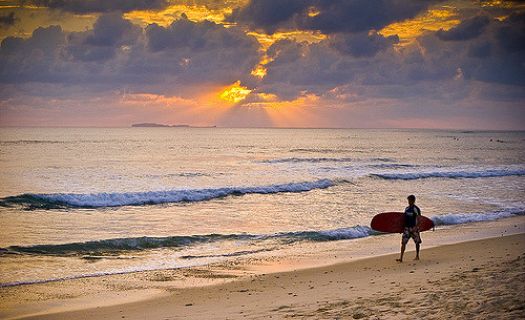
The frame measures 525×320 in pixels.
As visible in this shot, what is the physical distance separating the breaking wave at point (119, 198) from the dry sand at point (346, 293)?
1594cm

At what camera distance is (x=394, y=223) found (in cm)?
1514

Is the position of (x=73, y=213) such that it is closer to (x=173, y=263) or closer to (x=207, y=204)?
(x=207, y=204)

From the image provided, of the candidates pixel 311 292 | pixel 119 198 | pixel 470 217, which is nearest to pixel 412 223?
pixel 311 292

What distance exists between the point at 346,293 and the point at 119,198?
21.9 meters

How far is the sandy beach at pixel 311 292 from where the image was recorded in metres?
8.67

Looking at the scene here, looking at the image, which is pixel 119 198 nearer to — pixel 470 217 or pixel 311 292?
pixel 470 217

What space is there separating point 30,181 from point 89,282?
27225mm

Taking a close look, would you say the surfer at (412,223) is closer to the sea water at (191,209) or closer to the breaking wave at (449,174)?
the sea water at (191,209)

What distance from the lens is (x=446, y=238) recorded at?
19000 millimetres

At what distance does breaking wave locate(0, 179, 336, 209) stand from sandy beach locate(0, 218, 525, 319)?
1576 centimetres

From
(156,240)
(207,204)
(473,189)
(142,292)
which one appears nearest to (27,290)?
(142,292)

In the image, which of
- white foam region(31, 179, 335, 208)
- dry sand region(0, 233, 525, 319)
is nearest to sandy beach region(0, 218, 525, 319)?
dry sand region(0, 233, 525, 319)

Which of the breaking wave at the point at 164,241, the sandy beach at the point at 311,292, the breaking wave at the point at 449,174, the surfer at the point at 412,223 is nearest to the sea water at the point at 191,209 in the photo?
the breaking wave at the point at 164,241

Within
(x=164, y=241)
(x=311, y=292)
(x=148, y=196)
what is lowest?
(x=311, y=292)
